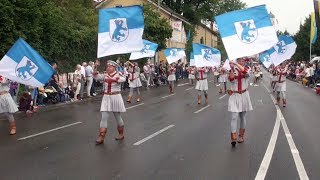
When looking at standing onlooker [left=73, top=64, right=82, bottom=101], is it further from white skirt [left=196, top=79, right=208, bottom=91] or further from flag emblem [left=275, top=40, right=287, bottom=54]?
flag emblem [left=275, top=40, right=287, bottom=54]

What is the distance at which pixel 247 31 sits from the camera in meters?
11.4

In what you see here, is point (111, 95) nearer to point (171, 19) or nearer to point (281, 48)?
point (281, 48)

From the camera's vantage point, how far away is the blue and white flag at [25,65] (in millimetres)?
13469

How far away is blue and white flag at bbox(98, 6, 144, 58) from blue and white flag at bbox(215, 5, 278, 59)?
8.20 ft

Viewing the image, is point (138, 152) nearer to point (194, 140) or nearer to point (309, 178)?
point (194, 140)

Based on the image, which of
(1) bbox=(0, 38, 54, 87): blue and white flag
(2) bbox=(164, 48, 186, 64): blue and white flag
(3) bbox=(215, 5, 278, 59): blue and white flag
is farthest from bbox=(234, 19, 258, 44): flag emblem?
(2) bbox=(164, 48, 186, 64): blue and white flag

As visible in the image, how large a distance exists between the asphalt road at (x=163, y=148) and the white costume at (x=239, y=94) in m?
0.84

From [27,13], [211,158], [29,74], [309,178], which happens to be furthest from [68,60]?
[309,178]

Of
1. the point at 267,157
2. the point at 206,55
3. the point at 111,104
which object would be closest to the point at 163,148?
the point at 111,104

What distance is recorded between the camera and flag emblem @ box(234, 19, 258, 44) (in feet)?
37.1

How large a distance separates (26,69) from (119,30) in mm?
2765

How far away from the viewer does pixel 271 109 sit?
19750 millimetres

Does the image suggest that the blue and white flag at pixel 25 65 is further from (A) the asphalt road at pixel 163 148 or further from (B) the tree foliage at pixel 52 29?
(B) the tree foliage at pixel 52 29

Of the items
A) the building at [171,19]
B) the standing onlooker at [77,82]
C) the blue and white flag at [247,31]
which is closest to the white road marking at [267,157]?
the blue and white flag at [247,31]
